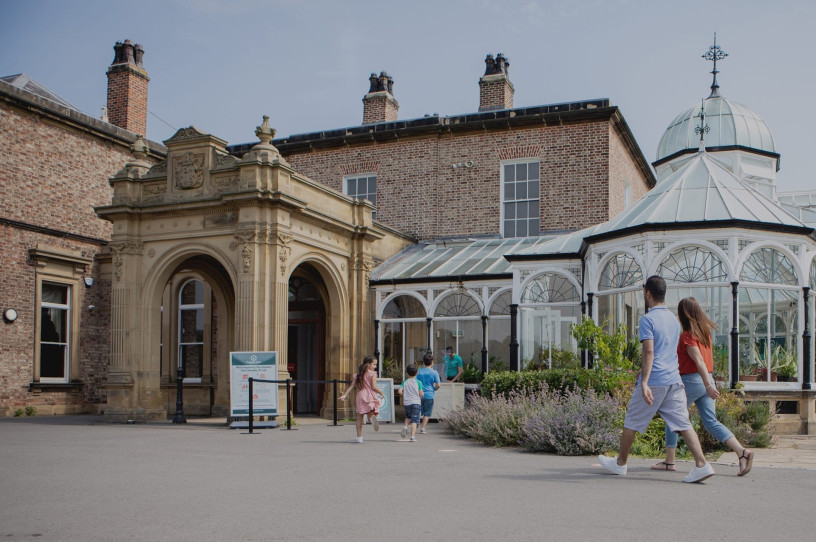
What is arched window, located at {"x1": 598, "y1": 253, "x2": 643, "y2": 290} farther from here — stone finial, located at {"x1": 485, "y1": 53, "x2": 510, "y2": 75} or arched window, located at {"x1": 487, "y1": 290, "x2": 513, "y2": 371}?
stone finial, located at {"x1": 485, "y1": 53, "x2": 510, "y2": 75}

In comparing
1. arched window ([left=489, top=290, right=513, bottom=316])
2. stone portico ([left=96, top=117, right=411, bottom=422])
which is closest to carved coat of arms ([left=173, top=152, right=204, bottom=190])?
stone portico ([left=96, top=117, right=411, bottom=422])

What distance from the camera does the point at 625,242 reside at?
15617 millimetres

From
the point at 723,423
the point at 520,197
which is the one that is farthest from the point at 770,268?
the point at 520,197

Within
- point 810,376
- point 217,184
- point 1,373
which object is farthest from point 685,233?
point 1,373

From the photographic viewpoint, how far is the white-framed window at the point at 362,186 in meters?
25.2

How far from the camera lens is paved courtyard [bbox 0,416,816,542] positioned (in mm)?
5465

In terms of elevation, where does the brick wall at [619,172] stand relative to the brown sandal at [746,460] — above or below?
above

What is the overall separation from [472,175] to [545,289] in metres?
6.13

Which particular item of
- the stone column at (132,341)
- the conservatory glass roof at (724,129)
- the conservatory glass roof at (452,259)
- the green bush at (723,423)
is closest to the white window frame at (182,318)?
the stone column at (132,341)

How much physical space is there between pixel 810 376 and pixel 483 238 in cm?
1057

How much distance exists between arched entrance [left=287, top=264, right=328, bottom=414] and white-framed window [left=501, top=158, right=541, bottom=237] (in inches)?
231

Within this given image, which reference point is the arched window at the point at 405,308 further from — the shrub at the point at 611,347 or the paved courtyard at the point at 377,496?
the paved courtyard at the point at 377,496

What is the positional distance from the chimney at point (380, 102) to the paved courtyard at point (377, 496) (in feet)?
54.5

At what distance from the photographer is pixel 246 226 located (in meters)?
16.4
